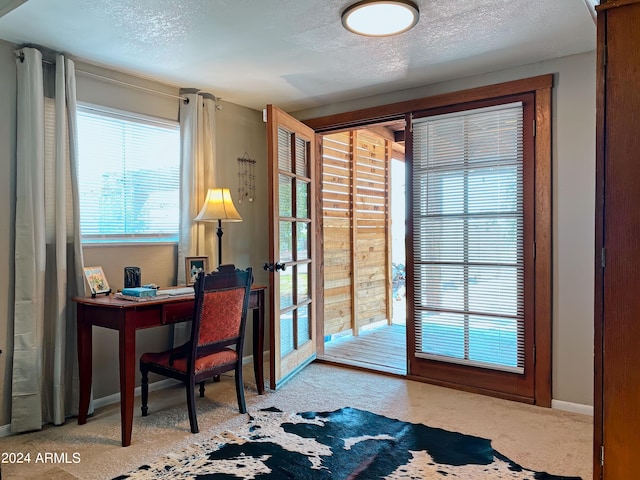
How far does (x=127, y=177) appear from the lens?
3.22 metres

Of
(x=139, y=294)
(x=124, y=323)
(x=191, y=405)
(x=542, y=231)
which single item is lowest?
(x=191, y=405)

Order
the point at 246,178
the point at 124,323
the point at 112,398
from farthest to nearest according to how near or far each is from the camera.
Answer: the point at 246,178
the point at 112,398
the point at 124,323

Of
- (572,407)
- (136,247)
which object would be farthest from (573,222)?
(136,247)

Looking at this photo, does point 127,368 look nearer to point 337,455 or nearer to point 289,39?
point 337,455

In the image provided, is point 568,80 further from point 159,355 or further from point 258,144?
point 159,355

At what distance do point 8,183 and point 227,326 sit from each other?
1555 mm

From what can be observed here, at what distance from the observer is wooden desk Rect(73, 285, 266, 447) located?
2492mm

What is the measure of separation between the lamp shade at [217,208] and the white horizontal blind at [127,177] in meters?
0.29

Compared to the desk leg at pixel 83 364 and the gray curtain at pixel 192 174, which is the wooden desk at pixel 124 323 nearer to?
the desk leg at pixel 83 364

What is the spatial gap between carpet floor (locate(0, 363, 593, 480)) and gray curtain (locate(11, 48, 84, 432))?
235 millimetres

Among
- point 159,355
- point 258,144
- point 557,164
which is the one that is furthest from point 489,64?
point 159,355

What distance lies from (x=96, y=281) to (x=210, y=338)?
2.77 ft

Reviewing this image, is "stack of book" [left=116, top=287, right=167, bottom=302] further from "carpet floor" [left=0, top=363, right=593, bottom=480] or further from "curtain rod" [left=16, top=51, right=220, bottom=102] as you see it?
"curtain rod" [left=16, top=51, right=220, bottom=102]

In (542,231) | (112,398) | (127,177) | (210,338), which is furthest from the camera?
(127,177)
